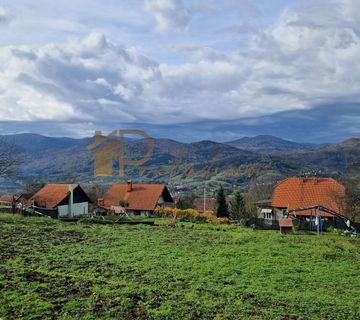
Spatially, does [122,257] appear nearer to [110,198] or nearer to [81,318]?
[81,318]

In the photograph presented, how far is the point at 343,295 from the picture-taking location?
11.0m

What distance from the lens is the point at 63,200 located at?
145ft

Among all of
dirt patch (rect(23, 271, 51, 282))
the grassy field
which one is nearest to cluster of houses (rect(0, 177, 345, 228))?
the grassy field

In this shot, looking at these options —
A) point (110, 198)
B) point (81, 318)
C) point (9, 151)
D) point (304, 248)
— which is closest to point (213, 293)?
point (81, 318)

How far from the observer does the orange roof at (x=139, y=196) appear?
50.8m

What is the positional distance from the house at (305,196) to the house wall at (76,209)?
2294 cm

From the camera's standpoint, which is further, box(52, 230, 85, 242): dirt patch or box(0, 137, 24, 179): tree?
box(0, 137, 24, 179): tree

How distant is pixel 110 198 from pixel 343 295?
46749mm

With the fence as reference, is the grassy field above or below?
above

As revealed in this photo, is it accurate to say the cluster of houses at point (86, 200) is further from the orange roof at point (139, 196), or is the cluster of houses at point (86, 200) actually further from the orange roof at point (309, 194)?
the orange roof at point (309, 194)

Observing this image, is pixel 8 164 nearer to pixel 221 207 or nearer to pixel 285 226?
pixel 285 226

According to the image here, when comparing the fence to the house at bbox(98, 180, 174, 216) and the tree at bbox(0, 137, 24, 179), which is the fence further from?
the tree at bbox(0, 137, 24, 179)

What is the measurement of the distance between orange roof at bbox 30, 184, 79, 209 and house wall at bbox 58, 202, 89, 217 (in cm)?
105

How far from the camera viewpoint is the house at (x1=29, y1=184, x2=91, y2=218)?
43.8 metres
